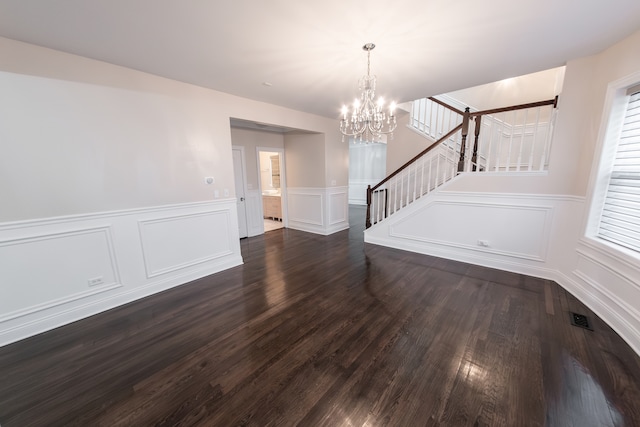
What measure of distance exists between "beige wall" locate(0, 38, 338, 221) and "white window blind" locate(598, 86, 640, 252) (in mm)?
4565

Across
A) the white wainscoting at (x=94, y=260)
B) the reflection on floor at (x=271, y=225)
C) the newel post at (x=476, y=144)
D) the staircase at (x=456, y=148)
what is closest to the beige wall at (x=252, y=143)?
the reflection on floor at (x=271, y=225)

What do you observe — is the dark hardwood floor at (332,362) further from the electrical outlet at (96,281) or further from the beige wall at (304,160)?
the beige wall at (304,160)

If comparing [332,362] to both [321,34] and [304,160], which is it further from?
[304,160]

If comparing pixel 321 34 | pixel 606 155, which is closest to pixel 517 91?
pixel 606 155

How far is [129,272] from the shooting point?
112 inches

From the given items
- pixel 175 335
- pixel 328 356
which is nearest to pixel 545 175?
pixel 328 356

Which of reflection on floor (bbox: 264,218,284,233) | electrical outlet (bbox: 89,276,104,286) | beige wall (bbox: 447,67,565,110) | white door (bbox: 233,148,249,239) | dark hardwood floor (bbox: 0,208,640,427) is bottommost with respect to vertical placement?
dark hardwood floor (bbox: 0,208,640,427)

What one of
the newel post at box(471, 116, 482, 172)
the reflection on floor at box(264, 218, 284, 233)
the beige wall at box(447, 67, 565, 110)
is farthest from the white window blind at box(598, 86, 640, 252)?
the reflection on floor at box(264, 218, 284, 233)

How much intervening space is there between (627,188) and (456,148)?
2387mm

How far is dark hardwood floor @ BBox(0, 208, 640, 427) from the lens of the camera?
1.50m

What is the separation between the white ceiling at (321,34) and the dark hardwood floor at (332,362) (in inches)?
106

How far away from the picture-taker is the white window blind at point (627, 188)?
219cm

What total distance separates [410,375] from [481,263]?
271cm

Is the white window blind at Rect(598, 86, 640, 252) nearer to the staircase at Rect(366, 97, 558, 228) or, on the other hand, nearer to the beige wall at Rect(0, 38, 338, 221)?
the staircase at Rect(366, 97, 558, 228)
